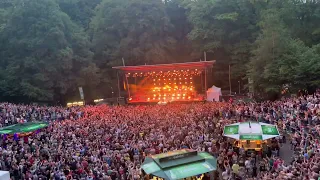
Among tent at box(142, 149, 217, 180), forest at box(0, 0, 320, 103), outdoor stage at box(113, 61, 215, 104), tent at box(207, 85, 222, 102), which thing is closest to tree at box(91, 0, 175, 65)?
forest at box(0, 0, 320, 103)

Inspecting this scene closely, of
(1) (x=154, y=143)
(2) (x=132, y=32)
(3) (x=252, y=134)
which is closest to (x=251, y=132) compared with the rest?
(3) (x=252, y=134)

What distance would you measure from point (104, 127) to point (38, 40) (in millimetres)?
18966

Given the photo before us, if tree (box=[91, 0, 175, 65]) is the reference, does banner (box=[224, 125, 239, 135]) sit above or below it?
below

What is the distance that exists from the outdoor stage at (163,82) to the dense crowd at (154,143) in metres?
10.3

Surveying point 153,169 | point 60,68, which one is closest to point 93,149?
point 153,169

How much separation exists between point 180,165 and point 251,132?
5856mm

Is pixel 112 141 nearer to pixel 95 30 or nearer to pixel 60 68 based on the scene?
pixel 60 68

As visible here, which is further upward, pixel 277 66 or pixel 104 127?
pixel 277 66

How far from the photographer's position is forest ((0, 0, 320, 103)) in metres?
33.0

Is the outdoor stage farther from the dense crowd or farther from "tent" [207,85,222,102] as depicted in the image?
the dense crowd

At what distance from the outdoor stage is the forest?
11.8ft

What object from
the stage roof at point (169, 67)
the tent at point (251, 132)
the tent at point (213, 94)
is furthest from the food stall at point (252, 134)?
the stage roof at point (169, 67)

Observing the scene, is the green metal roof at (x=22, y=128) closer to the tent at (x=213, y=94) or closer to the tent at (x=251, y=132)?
the tent at (x=251, y=132)

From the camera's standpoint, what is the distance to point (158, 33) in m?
40.0
